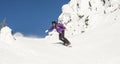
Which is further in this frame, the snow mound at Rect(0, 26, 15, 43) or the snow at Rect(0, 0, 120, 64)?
the snow mound at Rect(0, 26, 15, 43)

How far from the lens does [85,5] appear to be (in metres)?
80.7

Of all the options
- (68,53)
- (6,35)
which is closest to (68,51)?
(68,53)

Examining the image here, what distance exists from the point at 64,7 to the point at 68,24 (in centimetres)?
718

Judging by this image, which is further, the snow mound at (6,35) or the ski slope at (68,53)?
the snow mound at (6,35)

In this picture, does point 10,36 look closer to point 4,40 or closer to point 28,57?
point 4,40

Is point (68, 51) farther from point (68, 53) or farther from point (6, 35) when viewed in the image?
point (6, 35)

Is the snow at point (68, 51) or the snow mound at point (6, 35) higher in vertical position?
the snow mound at point (6, 35)

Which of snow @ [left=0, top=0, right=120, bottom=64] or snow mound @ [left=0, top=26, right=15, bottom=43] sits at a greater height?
snow mound @ [left=0, top=26, right=15, bottom=43]

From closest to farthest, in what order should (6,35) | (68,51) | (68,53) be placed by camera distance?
1. (68,53)
2. (68,51)
3. (6,35)

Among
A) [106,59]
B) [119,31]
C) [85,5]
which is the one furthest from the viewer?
[85,5]

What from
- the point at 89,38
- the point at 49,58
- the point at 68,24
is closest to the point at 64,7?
the point at 68,24

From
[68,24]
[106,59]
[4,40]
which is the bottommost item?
[106,59]

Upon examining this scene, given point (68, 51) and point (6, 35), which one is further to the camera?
point (6, 35)

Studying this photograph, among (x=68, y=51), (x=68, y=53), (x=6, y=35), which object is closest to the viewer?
(x=68, y=53)
